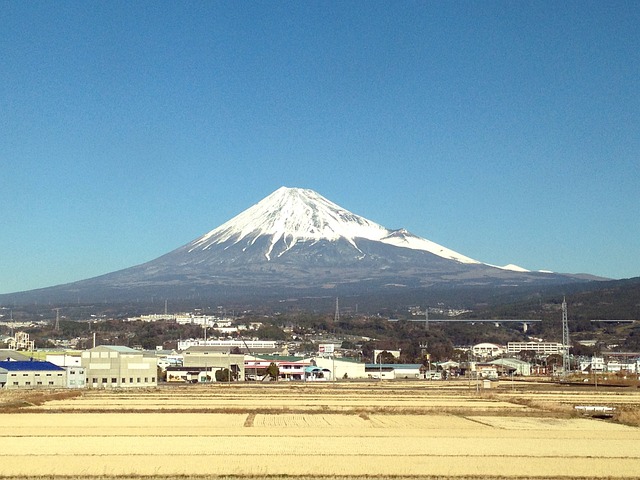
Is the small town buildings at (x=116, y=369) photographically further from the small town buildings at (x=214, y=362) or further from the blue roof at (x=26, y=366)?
the small town buildings at (x=214, y=362)

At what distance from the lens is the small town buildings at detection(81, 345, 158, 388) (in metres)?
45.2

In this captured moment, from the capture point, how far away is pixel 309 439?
2062 centimetres

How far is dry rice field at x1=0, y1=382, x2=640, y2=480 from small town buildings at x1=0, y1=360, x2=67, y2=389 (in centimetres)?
1022

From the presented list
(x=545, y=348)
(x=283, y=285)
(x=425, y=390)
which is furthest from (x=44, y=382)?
(x=283, y=285)

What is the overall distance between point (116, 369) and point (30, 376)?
12.3ft

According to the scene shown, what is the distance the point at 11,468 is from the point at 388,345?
68.1 metres

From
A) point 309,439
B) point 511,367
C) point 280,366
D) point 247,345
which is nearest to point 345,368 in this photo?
point 280,366

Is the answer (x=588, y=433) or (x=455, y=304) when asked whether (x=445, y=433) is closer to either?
(x=588, y=433)

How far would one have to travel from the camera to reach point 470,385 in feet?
156

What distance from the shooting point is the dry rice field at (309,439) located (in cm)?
1667

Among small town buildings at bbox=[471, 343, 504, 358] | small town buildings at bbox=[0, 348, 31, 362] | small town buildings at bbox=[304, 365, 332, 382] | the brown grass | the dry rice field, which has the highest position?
small town buildings at bbox=[0, 348, 31, 362]

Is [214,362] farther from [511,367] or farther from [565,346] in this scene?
[565,346]

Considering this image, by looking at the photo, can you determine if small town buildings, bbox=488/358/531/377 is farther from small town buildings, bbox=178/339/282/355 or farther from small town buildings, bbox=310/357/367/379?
small town buildings, bbox=178/339/282/355

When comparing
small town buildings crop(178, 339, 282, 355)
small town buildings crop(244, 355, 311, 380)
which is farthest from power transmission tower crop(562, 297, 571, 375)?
small town buildings crop(178, 339, 282, 355)
